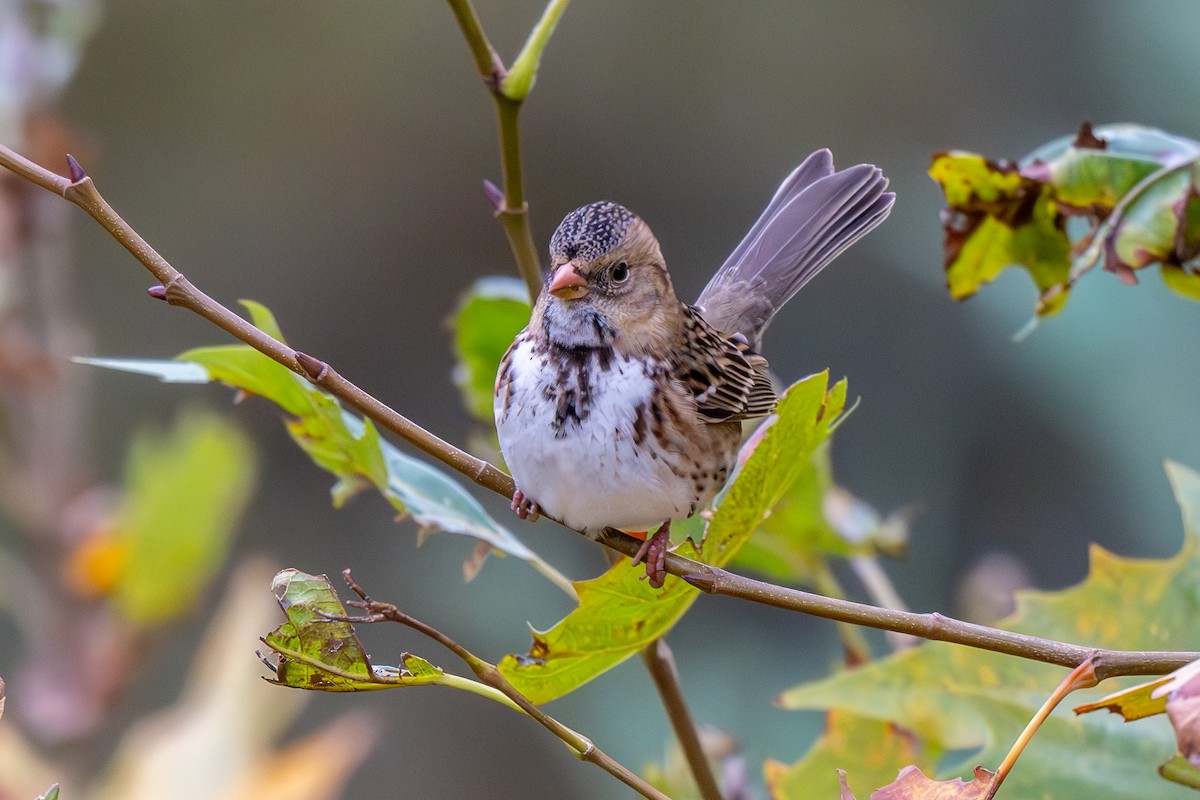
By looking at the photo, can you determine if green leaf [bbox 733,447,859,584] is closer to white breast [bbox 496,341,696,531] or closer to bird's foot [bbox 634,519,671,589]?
white breast [bbox 496,341,696,531]

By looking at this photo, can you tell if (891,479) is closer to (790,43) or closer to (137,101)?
(790,43)

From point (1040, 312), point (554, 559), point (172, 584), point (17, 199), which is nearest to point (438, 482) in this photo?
point (1040, 312)

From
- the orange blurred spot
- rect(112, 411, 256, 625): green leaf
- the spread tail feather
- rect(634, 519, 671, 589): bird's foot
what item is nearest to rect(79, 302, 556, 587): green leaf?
rect(634, 519, 671, 589): bird's foot

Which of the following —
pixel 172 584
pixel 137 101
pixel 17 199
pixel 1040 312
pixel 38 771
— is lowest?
pixel 38 771

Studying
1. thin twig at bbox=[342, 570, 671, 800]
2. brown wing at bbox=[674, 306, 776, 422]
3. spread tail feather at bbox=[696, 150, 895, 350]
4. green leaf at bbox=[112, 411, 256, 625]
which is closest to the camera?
thin twig at bbox=[342, 570, 671, 800]

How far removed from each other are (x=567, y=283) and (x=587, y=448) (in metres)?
0.17

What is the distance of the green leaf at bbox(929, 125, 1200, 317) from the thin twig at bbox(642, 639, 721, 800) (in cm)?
47

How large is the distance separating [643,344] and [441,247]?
2.51 m

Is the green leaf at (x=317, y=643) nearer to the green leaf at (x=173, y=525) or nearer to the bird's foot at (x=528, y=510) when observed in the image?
the bird's foot at (x=528, y=510)

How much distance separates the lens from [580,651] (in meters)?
0.92

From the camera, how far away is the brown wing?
137cm

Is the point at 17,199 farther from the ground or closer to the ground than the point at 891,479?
farther from the ground

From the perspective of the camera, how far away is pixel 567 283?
48.8 inches

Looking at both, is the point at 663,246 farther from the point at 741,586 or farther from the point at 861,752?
the point at 741,586
